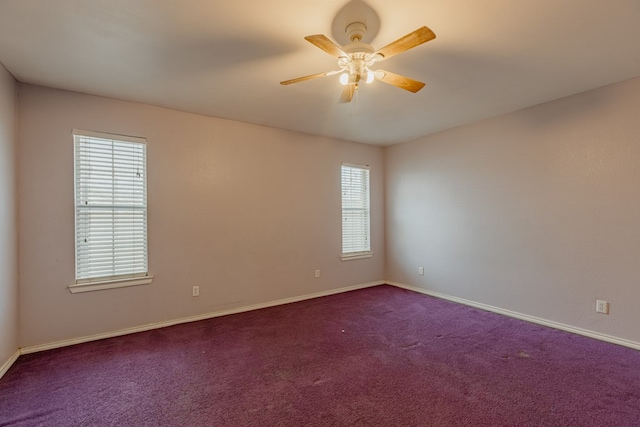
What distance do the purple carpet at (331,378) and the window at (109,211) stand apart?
2.29 feet

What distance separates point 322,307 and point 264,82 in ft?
9.42

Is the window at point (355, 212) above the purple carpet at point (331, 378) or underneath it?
above

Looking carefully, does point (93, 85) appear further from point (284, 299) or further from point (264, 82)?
point (284, 299)

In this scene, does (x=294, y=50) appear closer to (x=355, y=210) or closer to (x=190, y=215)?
(x=190, y=215)

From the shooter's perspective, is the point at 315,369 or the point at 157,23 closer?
the point at 157,23

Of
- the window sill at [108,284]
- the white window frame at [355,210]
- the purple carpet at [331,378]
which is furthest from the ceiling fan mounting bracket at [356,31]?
the window sill at [108,284]

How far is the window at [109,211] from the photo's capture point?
3.05 m

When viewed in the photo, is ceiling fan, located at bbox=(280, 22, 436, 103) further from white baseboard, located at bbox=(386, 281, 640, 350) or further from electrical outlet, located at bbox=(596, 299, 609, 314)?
white baseboard, located at bbox=(386, 281, 640, 350)

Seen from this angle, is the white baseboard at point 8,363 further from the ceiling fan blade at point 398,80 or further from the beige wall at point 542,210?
the beige wall at point 542,210

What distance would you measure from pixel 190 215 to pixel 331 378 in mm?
2448

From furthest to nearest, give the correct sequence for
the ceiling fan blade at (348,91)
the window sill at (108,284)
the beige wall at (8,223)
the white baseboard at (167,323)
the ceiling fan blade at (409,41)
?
1. the window sill at (108,284)
2. the white baseboard at (167,323)
3. the beige wall at (8,223)
4. the ceiling fan blade at (348,91)
5. the ceiling fan blade at (409,41)

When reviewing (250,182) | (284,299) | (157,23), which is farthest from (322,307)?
(157,23)

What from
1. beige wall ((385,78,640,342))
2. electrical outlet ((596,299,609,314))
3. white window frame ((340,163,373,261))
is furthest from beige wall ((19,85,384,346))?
electrical outlet ((596,299,609,314))

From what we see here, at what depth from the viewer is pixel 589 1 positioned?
181 cm
